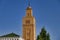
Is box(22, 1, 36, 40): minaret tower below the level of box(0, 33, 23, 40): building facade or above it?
above

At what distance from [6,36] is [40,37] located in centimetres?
652

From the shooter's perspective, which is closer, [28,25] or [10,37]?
[10,37]

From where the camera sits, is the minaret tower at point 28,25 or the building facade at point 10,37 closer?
the building facade at point 10,37

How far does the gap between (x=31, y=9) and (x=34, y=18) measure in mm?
2289

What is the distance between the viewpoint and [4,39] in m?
154

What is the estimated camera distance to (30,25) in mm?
156125

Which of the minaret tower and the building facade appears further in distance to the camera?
the minaret tower

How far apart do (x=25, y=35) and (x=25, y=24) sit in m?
2.14

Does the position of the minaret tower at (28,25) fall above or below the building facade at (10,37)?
above

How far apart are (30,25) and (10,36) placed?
4.56m

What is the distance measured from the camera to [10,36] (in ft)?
508

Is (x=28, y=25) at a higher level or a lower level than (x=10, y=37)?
higher

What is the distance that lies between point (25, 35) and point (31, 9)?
520 cm

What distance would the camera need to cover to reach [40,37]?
505ft
